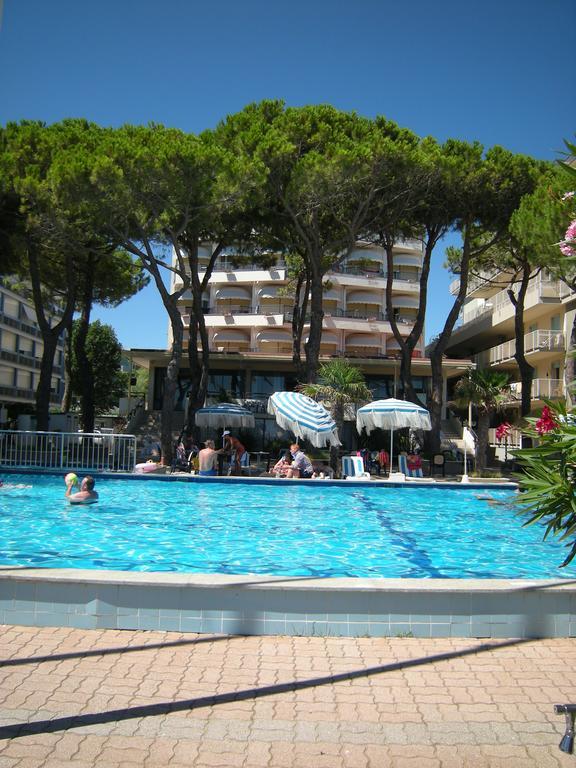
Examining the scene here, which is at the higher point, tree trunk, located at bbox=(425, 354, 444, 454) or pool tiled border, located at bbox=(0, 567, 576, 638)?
tree trunk, located at bbox=(425, 354, 444, 454)

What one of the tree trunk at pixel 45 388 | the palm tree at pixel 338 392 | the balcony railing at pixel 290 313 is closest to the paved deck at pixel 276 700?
the palm tree at pixel 338 392

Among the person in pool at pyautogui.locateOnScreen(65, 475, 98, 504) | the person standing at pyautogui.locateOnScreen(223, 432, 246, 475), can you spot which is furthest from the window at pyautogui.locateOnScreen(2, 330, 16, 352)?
the person in pool at pyautogui.locateOnScreen(65, 475, 98, 504)

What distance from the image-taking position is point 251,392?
35938 mm

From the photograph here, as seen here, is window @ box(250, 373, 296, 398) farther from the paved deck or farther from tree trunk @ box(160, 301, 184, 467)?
the paved deck

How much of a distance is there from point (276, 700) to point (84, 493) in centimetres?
987

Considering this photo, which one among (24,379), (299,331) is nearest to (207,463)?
(299,331)

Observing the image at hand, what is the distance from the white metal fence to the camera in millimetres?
18062

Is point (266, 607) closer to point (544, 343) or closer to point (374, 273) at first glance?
point (544, 343)

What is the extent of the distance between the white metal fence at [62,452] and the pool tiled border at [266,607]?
43.7ft

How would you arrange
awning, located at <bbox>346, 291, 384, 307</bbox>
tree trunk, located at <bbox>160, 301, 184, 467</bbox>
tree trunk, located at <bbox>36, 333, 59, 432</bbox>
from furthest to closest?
awning, located at <bbox>346, 291, 384, 307</bbox>
tree trunk, located at <bbox>36, 333, 59, 432</bbox>
tree trunk, located at <bbox>160, 301, 184, 467</bbox>

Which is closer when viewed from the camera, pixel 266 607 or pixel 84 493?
pixel 266 607

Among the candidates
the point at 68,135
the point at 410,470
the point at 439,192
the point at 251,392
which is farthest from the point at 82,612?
the point at 251,392

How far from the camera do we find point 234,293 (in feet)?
163

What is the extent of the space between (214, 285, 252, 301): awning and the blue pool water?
111 feet
